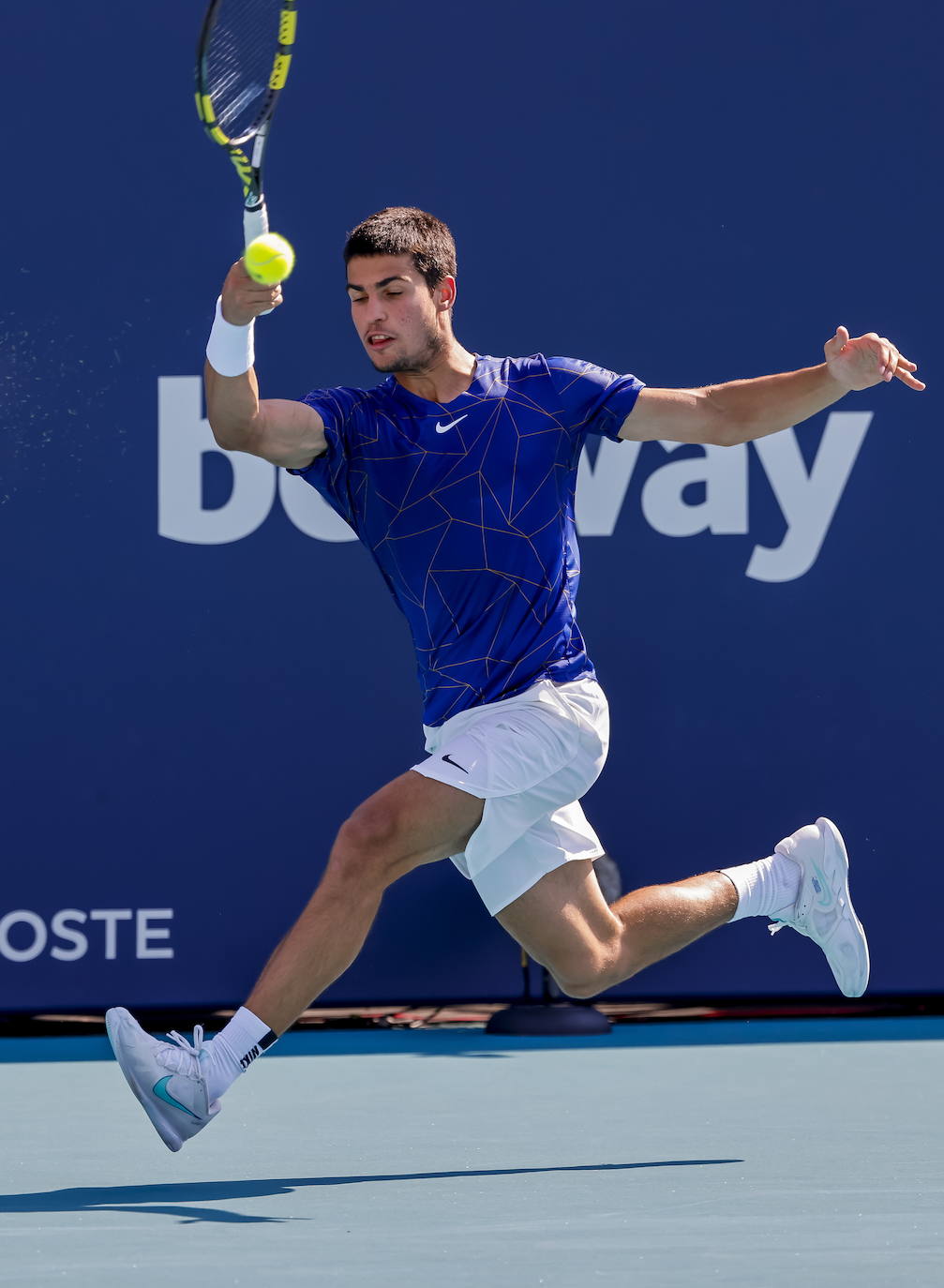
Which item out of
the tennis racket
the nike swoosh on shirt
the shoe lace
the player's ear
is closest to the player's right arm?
the tennis racket

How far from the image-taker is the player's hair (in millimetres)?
3465

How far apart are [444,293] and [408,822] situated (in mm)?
1007

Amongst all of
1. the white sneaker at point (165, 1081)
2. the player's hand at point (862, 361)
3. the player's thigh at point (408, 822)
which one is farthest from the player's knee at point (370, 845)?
the player's hand at point (862, 361)

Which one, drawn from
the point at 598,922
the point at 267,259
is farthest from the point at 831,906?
the point at 267,259

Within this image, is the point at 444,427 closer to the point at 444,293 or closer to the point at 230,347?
the point at 444,293

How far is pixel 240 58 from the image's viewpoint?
3.62 metres

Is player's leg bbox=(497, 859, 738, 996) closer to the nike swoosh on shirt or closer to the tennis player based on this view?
the tennis player

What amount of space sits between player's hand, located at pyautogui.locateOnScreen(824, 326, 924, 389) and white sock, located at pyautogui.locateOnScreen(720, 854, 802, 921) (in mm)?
946

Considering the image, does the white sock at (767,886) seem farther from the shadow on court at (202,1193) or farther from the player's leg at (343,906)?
the player's leg at (343,906)

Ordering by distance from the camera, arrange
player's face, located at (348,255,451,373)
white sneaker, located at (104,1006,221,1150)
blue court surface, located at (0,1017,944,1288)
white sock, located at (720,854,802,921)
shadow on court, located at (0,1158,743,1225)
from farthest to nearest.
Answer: white sock, located at (720,854,802,921) → player's face, located at (348,255,451,373) → white sneaker, located at (104,1006,221,1150) → shadow on court, located at (0,1158,743,1225) → blue court surface, located at (0,1017,944,1288)

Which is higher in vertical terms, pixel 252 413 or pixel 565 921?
pixel 252 413

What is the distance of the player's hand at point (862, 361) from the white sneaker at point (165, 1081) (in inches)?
64.5

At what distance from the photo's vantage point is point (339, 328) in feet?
17.1

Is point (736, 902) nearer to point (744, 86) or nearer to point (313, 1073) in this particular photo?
point (313, 1073)
